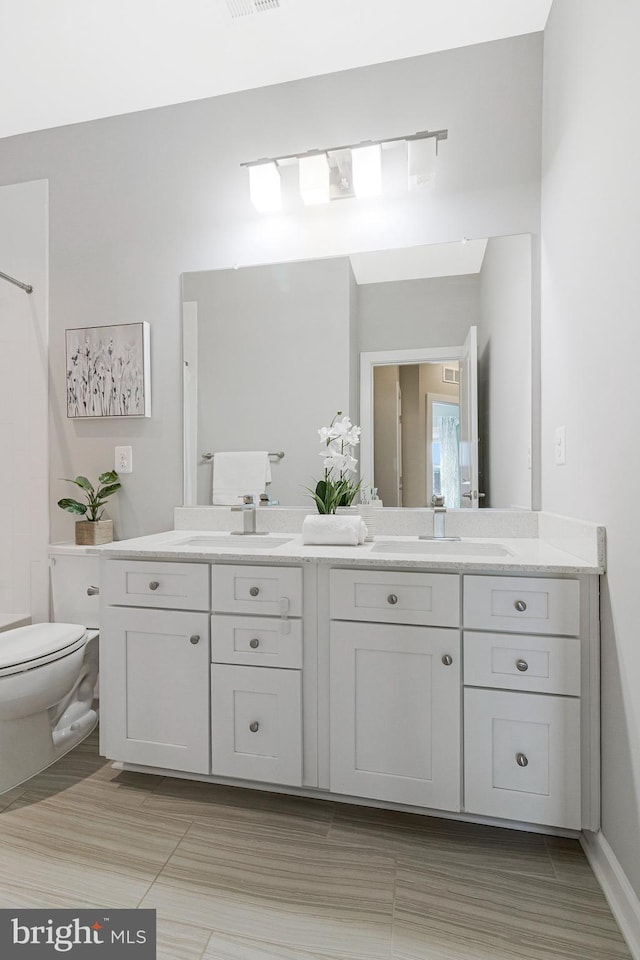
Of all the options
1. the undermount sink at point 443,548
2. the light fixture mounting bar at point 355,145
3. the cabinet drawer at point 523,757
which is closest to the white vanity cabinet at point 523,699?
the cabinet drawer at point 523,757

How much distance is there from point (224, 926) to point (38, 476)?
6.42ft

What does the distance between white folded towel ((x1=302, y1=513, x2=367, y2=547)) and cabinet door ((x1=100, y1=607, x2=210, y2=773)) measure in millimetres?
429

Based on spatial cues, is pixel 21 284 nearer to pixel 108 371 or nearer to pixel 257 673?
pixel 108 371

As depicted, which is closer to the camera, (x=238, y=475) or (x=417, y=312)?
(x=417, y=312)

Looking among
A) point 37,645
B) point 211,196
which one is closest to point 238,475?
point 37,645

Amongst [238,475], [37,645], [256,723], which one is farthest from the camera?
[238,475]

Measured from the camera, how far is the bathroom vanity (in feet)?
4.64

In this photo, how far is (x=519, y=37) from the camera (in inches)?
76.2

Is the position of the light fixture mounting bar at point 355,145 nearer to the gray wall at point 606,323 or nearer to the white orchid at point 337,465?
the gray wall at point 606,323

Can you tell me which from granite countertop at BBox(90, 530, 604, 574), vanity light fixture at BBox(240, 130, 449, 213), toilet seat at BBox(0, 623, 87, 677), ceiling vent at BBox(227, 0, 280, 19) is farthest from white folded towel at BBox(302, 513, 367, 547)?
ceiling vent at BBox(227, 0, 280, 19)

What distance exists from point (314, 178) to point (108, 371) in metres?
1.17

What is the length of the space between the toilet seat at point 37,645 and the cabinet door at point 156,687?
0.68ft

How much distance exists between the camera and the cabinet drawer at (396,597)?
1.49 m

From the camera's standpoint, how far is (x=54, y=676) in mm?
1833
